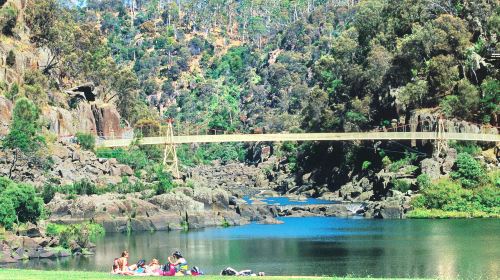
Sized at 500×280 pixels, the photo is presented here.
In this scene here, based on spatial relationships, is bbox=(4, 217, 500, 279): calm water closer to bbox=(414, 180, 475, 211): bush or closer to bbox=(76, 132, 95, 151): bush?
bbox=(414, 180, 475, 211): bush

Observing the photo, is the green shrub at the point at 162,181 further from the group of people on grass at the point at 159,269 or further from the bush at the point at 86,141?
the group of people on grass at the point at 159,269

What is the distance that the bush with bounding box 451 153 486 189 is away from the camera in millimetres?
75688

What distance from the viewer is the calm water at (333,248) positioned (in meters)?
43.5

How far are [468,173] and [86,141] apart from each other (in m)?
31.2

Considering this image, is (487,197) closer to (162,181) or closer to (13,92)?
(162,181)

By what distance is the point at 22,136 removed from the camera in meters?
73.2

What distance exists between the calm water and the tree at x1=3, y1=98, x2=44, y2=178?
13.8m

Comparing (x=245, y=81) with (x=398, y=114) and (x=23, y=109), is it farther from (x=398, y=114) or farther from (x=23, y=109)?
(x=23, y=109)

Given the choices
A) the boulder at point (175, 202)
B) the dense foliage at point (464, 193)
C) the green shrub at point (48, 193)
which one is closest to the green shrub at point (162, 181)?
the boulder at point (175, 202)

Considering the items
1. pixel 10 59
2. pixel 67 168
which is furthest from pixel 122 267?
pixel 10 59

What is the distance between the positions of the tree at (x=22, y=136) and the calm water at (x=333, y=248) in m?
13.8

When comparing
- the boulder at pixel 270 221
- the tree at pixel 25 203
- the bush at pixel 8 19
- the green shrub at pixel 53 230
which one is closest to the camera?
the tree at pixel 25 203

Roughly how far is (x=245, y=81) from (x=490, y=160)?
102m

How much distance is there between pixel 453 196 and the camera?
74.6 metres
